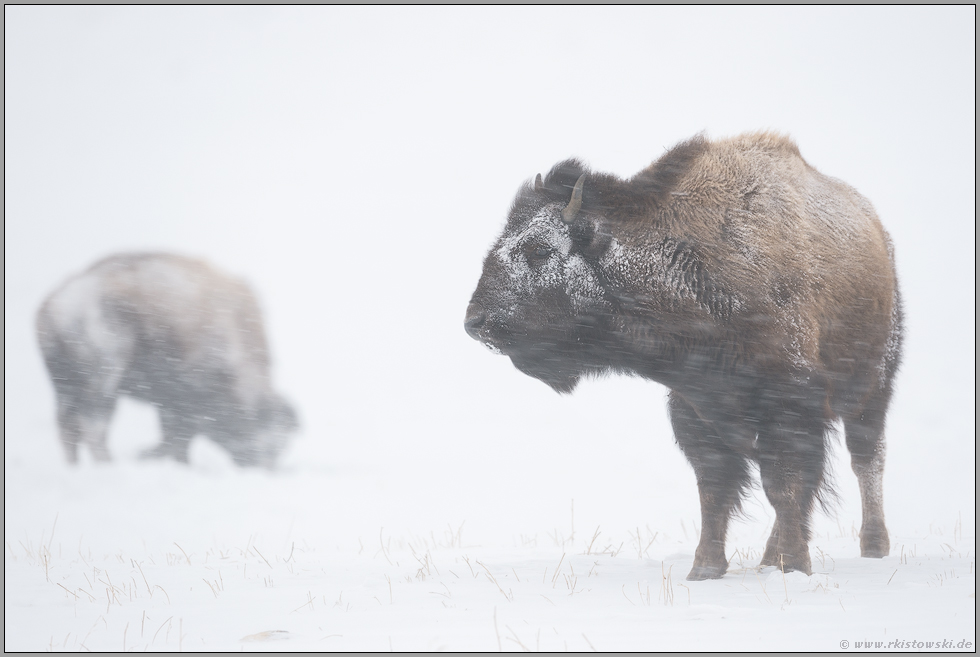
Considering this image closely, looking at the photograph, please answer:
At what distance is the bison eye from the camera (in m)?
3.89

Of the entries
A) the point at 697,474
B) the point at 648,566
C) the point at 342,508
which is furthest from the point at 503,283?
the point at 342,508

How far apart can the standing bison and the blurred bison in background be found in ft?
25.3

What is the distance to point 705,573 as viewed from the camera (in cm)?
355

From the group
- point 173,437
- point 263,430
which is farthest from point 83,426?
point 263,430

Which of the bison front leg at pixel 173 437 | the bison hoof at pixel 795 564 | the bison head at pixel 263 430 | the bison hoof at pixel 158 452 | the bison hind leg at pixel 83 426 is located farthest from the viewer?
the bison head at pixel 263 430

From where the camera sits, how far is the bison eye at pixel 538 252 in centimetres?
389

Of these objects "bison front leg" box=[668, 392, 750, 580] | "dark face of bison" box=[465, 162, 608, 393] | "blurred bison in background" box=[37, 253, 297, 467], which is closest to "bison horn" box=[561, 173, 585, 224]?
"dark face of bison" box=[465, 162, 608, 393]

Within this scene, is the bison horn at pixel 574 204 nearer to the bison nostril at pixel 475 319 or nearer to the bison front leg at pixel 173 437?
the bison nostril at pixel 475 319

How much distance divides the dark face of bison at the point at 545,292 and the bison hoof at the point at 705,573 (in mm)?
1193

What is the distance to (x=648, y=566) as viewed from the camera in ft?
13.0

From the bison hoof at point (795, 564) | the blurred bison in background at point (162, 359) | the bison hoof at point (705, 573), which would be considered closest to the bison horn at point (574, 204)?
the bison hoof at point (705, 573)

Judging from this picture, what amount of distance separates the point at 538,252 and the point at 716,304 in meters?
0.99

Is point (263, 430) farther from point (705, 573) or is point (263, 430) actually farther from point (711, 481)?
point (705, 573)

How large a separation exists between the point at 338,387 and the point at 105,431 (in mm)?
5134
